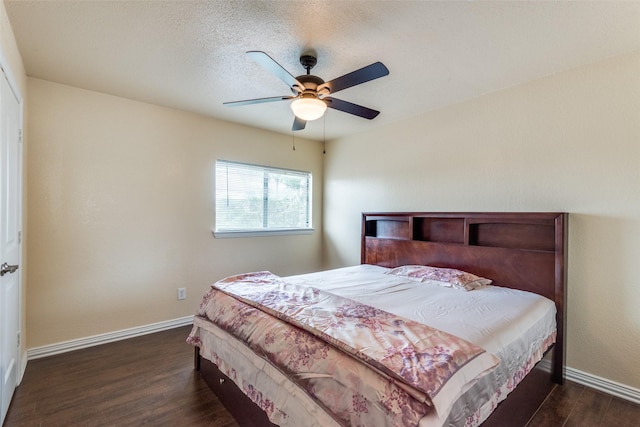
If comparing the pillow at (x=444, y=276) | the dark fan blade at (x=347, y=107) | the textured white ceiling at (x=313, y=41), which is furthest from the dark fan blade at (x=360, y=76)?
the pillow at (x=444, y=276)

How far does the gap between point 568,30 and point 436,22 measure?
0.87 meters

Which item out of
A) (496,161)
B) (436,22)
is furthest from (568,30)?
(496,161)

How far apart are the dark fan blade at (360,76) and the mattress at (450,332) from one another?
1468 mm

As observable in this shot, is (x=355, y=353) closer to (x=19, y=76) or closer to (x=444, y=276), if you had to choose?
(x=444, y=276)

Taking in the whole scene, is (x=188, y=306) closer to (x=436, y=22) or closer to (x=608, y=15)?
(x=436, y=22)

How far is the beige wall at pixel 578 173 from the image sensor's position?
2.17 meters

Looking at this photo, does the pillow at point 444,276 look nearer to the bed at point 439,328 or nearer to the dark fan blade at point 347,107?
the bed at point 439,328

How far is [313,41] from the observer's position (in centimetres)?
204

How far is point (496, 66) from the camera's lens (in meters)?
2.38

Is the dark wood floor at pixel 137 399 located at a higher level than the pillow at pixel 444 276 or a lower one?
lower

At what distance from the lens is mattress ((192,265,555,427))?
1317 millimetres

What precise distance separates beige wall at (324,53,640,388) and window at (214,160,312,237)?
197cm

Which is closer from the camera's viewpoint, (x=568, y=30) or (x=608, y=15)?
(x=608, y=15)

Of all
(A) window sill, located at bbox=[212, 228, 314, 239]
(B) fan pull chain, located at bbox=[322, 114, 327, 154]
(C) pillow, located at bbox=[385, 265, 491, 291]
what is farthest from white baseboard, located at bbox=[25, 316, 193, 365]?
(B) fan pull chain, located at bbox=[322, 114, 327, 154]
